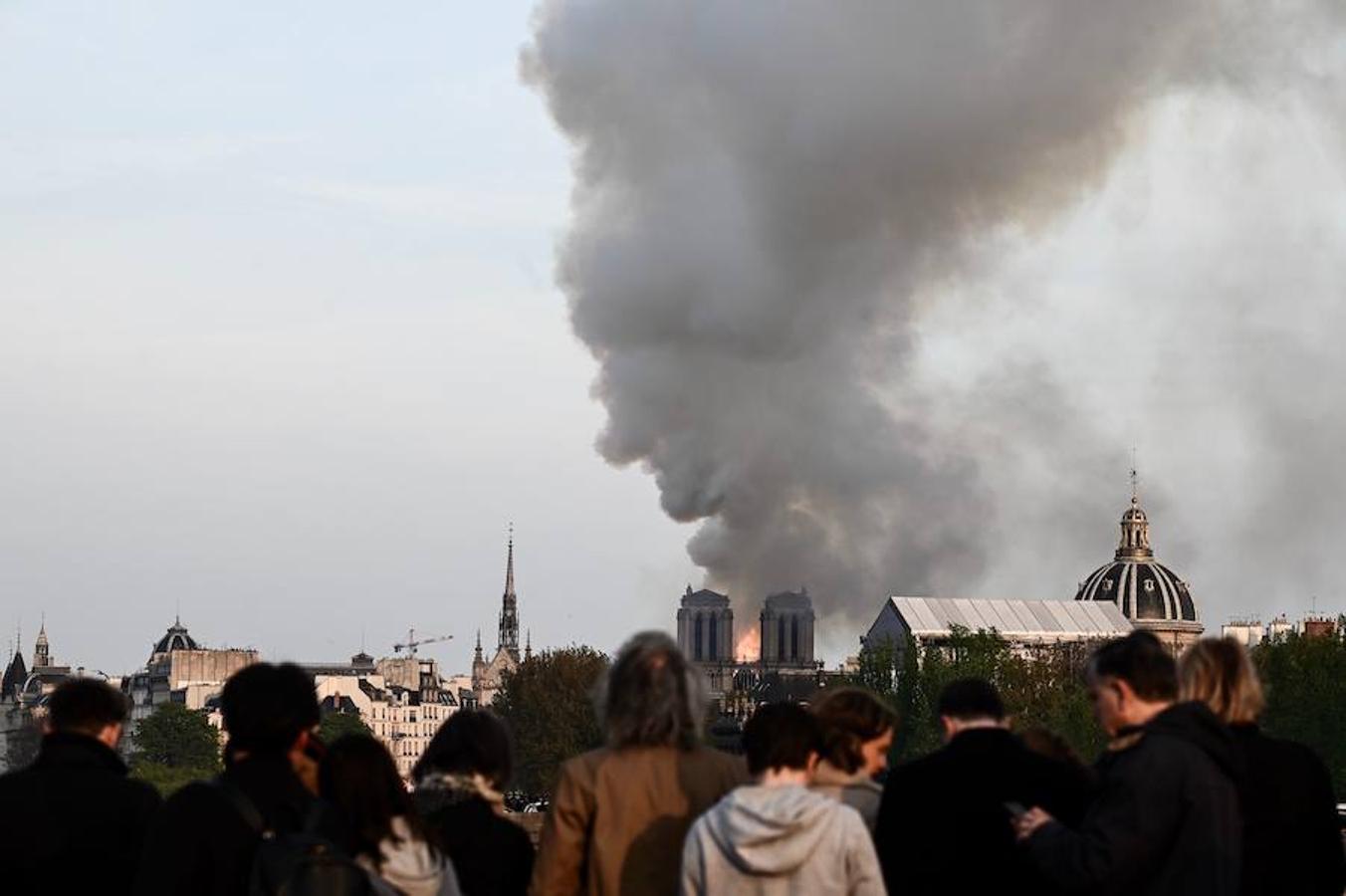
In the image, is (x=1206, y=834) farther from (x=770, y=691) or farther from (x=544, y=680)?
(x=770, y=691)

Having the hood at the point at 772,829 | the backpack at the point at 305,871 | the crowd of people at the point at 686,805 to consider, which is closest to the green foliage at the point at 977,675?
the crowd of people at the point at 686,805

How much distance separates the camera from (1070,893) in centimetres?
1312

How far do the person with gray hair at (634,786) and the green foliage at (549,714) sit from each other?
144390mm

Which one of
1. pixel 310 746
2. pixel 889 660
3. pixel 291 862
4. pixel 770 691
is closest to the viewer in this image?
pixel 291 862

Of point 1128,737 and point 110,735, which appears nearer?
point 1128,737

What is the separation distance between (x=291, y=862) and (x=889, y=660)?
428 feet

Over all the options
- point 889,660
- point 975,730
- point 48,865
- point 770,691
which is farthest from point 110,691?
point 770,691

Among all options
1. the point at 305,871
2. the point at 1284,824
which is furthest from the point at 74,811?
the point at 1284,824

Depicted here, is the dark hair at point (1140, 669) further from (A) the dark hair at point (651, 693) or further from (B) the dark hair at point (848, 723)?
(A) the dark hair at point (651, 693)

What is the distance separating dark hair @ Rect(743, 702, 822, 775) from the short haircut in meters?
1.54

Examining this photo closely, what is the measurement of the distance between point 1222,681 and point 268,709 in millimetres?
3905

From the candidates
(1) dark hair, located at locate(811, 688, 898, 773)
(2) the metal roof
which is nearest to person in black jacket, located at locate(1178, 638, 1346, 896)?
(1) dark hair, located at locate(811, 688, 898, 773)

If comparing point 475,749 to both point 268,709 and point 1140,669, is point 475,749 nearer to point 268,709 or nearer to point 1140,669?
point 268,709

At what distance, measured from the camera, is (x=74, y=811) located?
13258 mm
